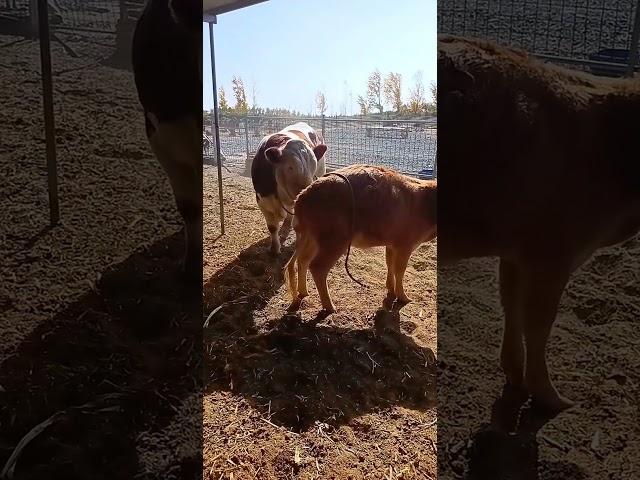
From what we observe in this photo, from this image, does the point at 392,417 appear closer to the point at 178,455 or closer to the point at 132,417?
the point at 178,455

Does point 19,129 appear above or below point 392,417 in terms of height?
above

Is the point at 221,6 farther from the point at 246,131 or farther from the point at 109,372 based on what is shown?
the point at 246,131

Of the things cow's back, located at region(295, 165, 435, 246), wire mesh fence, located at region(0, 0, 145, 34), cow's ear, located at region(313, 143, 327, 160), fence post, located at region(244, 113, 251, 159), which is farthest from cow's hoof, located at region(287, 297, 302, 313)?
fence post, located at region(244, 113, 251, 159)

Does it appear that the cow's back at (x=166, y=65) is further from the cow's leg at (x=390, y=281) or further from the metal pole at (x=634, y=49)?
the cow's leg at (x=390, y=281)

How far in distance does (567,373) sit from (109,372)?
4.08 ft

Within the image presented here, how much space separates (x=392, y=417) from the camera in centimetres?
156

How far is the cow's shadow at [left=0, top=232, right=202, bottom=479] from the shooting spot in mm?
1096

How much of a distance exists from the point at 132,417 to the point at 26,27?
3.45ft

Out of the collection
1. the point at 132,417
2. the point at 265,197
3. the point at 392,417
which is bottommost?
the point at 392,417

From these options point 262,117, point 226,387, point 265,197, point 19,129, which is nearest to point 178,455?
point 226,387

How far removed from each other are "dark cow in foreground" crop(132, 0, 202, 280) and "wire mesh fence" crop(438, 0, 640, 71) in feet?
2.13

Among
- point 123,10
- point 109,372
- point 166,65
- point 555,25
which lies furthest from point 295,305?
point 555,25

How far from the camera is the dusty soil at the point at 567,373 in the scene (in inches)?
44.1

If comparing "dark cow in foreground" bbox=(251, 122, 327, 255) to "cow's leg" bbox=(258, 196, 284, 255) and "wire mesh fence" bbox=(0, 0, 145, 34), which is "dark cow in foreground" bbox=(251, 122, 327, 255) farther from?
"wire mesh fence" bbox=(0, 0, 145, 34)
